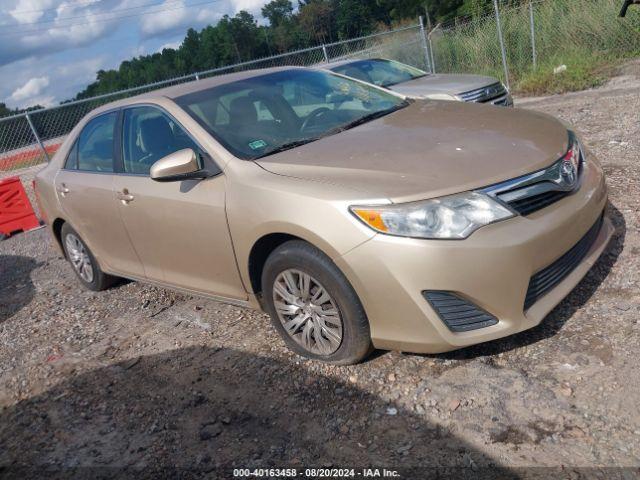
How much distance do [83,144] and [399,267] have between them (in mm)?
3425

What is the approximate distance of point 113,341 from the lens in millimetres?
4488

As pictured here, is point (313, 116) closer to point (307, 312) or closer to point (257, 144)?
point (257, 144)

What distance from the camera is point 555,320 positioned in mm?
3289

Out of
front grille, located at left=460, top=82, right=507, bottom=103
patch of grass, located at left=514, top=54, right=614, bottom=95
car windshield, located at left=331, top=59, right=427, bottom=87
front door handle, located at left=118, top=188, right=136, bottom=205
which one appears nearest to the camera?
front door handle, located at left=118, top=188, right=136, bottom=205

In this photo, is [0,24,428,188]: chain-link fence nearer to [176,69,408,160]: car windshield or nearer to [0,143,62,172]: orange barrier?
[0,143,62,172]: orange barrier

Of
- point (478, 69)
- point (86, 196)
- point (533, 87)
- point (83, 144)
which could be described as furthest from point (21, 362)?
point (478, 69)

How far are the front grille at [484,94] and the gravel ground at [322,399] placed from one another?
3747mm

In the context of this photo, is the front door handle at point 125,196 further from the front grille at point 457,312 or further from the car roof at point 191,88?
the front grille at point 457,312

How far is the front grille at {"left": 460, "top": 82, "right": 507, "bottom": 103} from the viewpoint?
318 inches

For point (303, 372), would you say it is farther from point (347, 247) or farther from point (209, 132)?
point (209, 132)

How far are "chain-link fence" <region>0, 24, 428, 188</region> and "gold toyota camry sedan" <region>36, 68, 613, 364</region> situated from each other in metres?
7.94

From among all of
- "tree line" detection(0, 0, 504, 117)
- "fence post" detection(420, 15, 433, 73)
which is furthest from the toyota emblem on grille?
"tree line" detection(0, 0, 504, 117)

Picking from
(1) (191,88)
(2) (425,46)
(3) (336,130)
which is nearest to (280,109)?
(3) (336,130)

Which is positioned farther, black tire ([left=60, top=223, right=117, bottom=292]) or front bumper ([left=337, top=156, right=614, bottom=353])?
black tire ([left=60, top=223, right=117, bottom=292])
